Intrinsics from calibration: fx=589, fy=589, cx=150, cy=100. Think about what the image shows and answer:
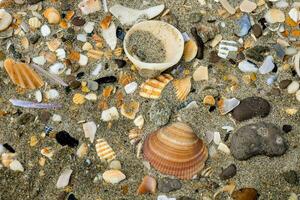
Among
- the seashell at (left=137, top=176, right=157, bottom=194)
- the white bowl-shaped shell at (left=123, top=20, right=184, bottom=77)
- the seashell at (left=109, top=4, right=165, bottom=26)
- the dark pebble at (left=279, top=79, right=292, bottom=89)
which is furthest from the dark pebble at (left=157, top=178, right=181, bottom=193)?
the seashell at (left=109, top=4, right=165, bottom=26)

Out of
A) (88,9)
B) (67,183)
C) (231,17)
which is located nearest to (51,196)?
(67,183)

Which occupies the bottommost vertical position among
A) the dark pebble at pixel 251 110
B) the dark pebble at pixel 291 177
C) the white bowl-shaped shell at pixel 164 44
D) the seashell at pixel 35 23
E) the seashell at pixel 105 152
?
the dark pebble at pixel 291 177

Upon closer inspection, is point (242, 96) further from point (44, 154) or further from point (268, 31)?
point (44, 154)

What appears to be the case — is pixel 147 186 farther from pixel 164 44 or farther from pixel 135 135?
pixel 164 44

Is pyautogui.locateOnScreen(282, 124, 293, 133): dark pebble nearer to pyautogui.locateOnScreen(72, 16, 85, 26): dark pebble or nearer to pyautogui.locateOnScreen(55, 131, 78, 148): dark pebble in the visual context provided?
pyautogui.locateOnScreen(55, 131, 78, 148): dark pebble

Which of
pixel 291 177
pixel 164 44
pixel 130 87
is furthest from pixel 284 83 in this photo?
pixel 130 87

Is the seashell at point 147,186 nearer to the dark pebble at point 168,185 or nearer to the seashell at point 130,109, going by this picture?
the dark pebble at point 168,185

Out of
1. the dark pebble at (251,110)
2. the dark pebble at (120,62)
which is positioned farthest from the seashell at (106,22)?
the dark pebble at (251,110)
